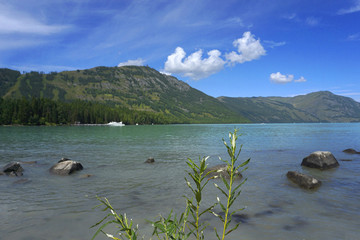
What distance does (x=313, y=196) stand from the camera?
13734 mm

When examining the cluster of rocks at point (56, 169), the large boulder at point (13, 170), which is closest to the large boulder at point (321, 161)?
the cluster of rocks at point (56, 169)

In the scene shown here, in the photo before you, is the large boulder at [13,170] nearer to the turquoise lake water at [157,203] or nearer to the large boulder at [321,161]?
the turquoise lake water at [157,203]

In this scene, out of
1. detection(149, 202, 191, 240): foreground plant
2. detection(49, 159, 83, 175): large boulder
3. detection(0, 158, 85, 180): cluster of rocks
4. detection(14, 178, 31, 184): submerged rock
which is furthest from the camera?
detection(49, 159, 83, 175): large boulder

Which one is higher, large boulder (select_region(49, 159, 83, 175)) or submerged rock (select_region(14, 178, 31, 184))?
large boulder (select_region(49, 159, 83, 175))

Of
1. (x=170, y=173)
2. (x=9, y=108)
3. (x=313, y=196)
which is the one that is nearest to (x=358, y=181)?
A: (x=313, y=196)

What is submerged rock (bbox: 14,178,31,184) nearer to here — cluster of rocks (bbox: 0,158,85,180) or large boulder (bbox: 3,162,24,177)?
cluster of rocks (bbox: 0,158,85,180)

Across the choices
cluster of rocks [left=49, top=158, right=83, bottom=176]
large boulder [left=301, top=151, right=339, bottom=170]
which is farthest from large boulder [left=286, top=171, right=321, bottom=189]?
cluster of rocks [left=49, top=158, right=83, bottom=176]

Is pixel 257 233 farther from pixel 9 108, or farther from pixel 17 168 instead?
pixel 9 108

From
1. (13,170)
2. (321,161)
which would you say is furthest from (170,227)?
(321,161)

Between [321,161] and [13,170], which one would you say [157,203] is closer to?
[13,170]

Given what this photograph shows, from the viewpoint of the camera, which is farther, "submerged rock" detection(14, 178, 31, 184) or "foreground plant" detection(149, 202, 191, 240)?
"submerged rock" detection(14, 178, 31, 184)

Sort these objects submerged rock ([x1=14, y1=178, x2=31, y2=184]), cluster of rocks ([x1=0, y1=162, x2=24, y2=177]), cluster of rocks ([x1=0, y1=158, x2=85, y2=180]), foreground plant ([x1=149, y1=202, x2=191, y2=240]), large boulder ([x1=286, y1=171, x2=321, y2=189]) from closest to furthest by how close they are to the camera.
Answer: foreground plant ([x1=149, y1=202, x2=191, y2=240]) < large boulder ([x1=286, y1=171, x2=321, y2=189]) < submerged rock ([x1=14, y1=178, x2=31, y2=184]) < cluster of rocks ([x1=0, y1=162, x2=24, y2=177]) < cluster of rocks ([x1=0, y1=158, x2=85, y2=180])

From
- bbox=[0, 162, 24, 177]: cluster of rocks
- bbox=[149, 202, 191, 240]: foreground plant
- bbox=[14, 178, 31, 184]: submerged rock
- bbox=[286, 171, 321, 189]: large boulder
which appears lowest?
bbox=[14, 178, 31, 184]: submerged rock

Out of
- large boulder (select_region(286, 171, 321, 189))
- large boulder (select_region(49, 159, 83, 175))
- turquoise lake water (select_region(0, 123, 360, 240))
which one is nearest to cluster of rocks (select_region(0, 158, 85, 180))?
large boulder (select_region(49, 159, 83, 175))
